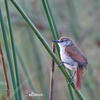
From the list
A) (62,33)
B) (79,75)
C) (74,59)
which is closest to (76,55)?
(74,59)

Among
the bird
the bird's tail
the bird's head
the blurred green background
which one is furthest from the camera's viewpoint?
the blurred green background

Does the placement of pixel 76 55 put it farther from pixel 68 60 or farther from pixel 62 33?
pixel 62 33

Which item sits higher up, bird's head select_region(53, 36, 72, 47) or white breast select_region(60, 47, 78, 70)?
bird's head select_region(53, 36, 72, 47)

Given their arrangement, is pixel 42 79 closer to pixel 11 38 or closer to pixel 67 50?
pixel 67 50

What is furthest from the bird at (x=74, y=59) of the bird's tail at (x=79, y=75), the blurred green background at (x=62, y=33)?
the blurred green background at (x=62, y=33)

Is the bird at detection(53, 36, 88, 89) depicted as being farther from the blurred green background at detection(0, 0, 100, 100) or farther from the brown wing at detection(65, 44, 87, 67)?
the blurred green background at detection(0, 0, 100, 100)

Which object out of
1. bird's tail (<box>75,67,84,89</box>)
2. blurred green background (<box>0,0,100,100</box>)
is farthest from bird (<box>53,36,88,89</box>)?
blurred green background (<box>0,0,100,100</box>)

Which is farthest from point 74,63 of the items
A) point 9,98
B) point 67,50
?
point 9,98
